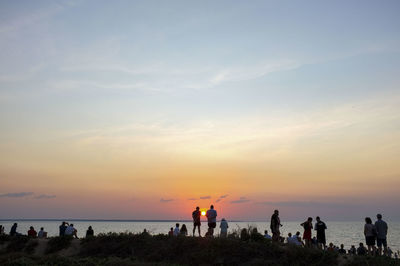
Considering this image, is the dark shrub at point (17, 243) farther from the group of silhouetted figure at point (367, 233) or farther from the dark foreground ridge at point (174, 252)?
the group of silhouetted figure at point (367, 233)

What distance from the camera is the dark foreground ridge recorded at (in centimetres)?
2059

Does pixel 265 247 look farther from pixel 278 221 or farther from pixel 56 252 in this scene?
pixel 56 252

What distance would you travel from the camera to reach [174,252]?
A: 2352cm

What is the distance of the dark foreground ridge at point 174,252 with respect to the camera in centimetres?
2059

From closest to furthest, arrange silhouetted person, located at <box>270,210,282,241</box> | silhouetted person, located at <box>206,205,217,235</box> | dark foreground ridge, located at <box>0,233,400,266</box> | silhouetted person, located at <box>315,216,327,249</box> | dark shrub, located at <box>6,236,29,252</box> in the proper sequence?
1. dark foreground ridge, located at <box>0,233,400,266</box>
2. silhouetted person, located at <box>315,216,327,249</box>
3. silhouetted person, located at <box>270,210,282,241</box>
4. silhouetted person, located at <box>206,205,217,235</box>
5. dark shrub, located at <box>6,236,29,252</box>

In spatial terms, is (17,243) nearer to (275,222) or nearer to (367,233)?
(275,222)

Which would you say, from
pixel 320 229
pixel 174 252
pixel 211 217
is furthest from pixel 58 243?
pixel 320 229

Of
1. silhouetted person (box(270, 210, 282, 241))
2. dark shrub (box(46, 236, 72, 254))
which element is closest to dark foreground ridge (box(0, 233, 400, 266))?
dark shrub (box(46, 236, 72, 254))

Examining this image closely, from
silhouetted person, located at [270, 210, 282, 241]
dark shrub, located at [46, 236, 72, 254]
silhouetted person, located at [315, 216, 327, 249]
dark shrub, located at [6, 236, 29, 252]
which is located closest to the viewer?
silhouetted person, located at [315, 216, 327, 249]

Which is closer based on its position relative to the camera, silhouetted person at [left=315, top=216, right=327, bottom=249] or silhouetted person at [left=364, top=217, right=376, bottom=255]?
silhouetted person at [left=364, top=217, right=376, bottom=255]

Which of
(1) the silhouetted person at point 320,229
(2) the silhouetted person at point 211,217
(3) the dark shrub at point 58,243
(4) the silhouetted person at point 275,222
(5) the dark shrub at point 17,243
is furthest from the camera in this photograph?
(5) the dark shrub at point 17,243

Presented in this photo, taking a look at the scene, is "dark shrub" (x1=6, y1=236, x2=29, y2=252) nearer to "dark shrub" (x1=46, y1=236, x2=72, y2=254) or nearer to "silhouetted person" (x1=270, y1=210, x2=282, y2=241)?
"dark shrub" (x1=46, y1=236, x2=72, y2=254)

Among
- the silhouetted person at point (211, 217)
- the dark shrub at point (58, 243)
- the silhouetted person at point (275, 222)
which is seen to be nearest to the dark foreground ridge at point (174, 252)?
the dark shrub at point (58, 243)

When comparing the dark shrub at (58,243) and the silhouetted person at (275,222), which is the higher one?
the silhouetted person at (275,222)
